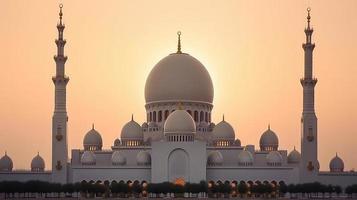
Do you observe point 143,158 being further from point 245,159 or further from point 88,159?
point 245,159

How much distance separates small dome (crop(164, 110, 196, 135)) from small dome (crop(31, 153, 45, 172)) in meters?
12.3

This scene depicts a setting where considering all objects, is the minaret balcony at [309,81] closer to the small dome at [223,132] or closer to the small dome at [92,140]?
the small dome at [223,132]

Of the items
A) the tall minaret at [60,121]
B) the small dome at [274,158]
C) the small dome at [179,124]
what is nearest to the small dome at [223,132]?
the small dome at [179,124]

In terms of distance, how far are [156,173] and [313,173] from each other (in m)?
13.5

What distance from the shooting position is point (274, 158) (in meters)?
98.4

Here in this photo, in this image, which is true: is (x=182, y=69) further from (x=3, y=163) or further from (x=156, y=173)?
(x=3, y=163)

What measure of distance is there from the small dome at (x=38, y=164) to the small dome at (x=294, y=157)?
22596 mm

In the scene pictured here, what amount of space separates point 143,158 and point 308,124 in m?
14.7

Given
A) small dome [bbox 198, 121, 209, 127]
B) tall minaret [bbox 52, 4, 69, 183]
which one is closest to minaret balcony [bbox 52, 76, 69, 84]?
tall minaret [bbox 52, 4, 69, 183]

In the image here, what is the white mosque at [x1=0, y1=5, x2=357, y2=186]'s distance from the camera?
96625 mm

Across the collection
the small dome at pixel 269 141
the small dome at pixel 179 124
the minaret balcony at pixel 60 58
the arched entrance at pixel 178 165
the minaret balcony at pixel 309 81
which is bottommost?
the arched entrance at pixel 178 165

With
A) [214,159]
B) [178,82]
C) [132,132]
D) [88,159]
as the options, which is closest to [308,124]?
[214,159]

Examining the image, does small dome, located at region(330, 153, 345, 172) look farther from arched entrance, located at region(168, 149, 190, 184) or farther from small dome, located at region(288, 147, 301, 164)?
arched entrance, located at region(168, 149, 190, 184)

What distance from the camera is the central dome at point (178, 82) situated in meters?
104
